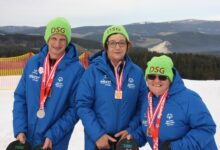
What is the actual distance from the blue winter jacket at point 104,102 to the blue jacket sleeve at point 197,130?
632mm

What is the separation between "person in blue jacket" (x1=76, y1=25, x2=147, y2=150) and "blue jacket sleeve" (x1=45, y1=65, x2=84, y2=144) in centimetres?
15

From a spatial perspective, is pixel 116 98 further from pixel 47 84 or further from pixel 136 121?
pixel 47 84

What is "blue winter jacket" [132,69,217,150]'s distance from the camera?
3.25m

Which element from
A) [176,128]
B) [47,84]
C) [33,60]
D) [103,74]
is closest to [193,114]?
[176,128]

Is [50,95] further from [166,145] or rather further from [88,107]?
[166,145]

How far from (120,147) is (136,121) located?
14.3 inches

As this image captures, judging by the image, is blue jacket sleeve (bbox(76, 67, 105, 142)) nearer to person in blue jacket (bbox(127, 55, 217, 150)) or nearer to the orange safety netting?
person in blue jacket (bbox(127, 55, 217, 150))

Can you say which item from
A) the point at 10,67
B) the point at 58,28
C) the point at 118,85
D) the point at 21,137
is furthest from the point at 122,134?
the point at 10,67

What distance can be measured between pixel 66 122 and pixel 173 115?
114 centimetres

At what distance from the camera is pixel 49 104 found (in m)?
3.79

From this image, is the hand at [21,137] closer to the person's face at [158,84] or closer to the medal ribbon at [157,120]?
the medal ribbon at [157,120]

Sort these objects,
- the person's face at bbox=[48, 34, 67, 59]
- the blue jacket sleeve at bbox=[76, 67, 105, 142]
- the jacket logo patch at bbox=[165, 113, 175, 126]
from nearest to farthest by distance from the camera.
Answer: the jacket logo patch at bbox=[165, 113, 175, 126], the blue jacket sleeve at bbox=[76, 67, 105, 142], the person's face at bbox=[48, 34, 67, 59]

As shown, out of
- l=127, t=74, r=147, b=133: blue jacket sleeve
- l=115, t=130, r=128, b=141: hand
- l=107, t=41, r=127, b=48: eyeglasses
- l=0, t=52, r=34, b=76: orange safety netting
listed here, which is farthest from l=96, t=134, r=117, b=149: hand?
l=0, t=52, r=34, b=76: orange safety netting

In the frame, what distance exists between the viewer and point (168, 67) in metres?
3.44
